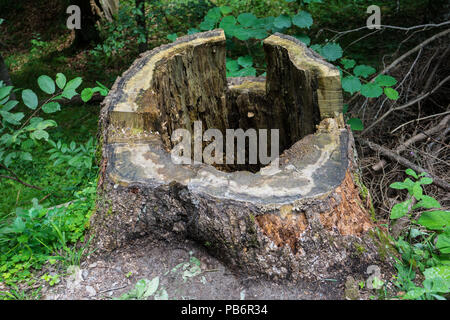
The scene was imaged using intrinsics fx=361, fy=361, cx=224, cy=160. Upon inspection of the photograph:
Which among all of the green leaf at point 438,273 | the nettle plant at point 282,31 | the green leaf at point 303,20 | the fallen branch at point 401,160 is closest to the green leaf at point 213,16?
the nettle plant at point 282,31

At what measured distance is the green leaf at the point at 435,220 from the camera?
1743mm

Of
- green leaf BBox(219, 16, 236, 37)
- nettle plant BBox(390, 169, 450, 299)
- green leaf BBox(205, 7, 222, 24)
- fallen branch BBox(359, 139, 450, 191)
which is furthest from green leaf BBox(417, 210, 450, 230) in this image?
green leaf BBox(205, 7, 222, 24)

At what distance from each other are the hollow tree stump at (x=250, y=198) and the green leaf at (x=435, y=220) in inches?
10.8

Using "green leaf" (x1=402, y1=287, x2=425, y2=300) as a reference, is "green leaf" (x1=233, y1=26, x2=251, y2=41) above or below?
above

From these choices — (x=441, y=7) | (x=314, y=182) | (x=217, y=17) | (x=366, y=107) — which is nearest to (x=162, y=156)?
(x=314, y=182)

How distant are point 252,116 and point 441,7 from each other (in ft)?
7.68

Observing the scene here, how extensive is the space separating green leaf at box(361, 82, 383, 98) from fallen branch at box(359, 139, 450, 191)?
0.58 metres

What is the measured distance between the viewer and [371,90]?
8.55ft

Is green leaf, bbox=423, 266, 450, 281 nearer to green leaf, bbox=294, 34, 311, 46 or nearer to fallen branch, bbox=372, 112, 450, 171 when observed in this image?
fallen branch, bbox=372, 112, 450, 171

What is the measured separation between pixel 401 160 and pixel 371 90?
0.67 m

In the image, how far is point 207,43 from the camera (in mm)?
2715

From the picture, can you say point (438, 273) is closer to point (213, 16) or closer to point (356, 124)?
point (356, 124)

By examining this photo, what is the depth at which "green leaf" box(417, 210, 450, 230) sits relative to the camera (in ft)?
5.72

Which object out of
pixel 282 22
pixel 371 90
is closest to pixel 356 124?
pixel 371 90
